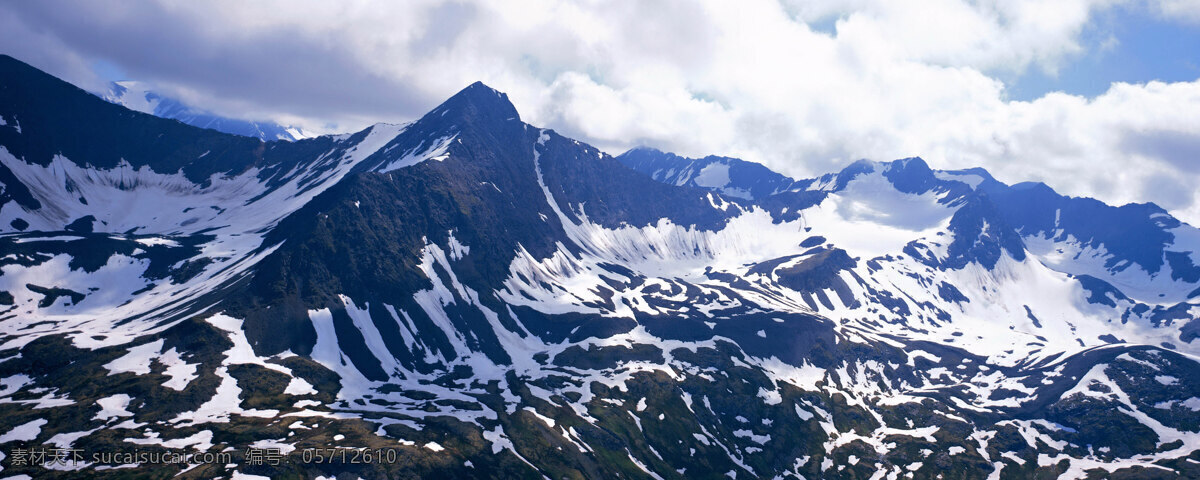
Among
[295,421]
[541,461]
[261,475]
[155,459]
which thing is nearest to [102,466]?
[155,459]

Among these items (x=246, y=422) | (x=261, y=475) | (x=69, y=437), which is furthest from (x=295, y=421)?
(x=69, y=437)

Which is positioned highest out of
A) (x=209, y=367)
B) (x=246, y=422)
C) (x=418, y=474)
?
(x=209, y=367)

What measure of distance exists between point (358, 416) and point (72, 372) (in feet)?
255

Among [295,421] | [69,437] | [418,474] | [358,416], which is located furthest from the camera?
[358,416]

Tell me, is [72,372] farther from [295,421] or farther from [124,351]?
[295,421]

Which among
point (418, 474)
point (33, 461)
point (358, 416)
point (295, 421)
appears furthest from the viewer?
point (358, 416)

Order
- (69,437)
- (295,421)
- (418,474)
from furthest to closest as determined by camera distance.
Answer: (295,421), (418,474), (69,437)

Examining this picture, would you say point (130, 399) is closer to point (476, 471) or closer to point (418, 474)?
point (418, 474)

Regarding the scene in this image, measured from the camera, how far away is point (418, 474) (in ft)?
535

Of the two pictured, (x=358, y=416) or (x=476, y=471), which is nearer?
(x=476, y=471)

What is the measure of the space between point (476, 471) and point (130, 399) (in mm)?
92163

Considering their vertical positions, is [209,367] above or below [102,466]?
above

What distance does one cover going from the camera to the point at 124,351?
7751 inches

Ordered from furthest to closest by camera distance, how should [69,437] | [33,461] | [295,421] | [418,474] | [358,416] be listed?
[358,416] < [295,421] < [418,474] < [69,437] < [33,461]
